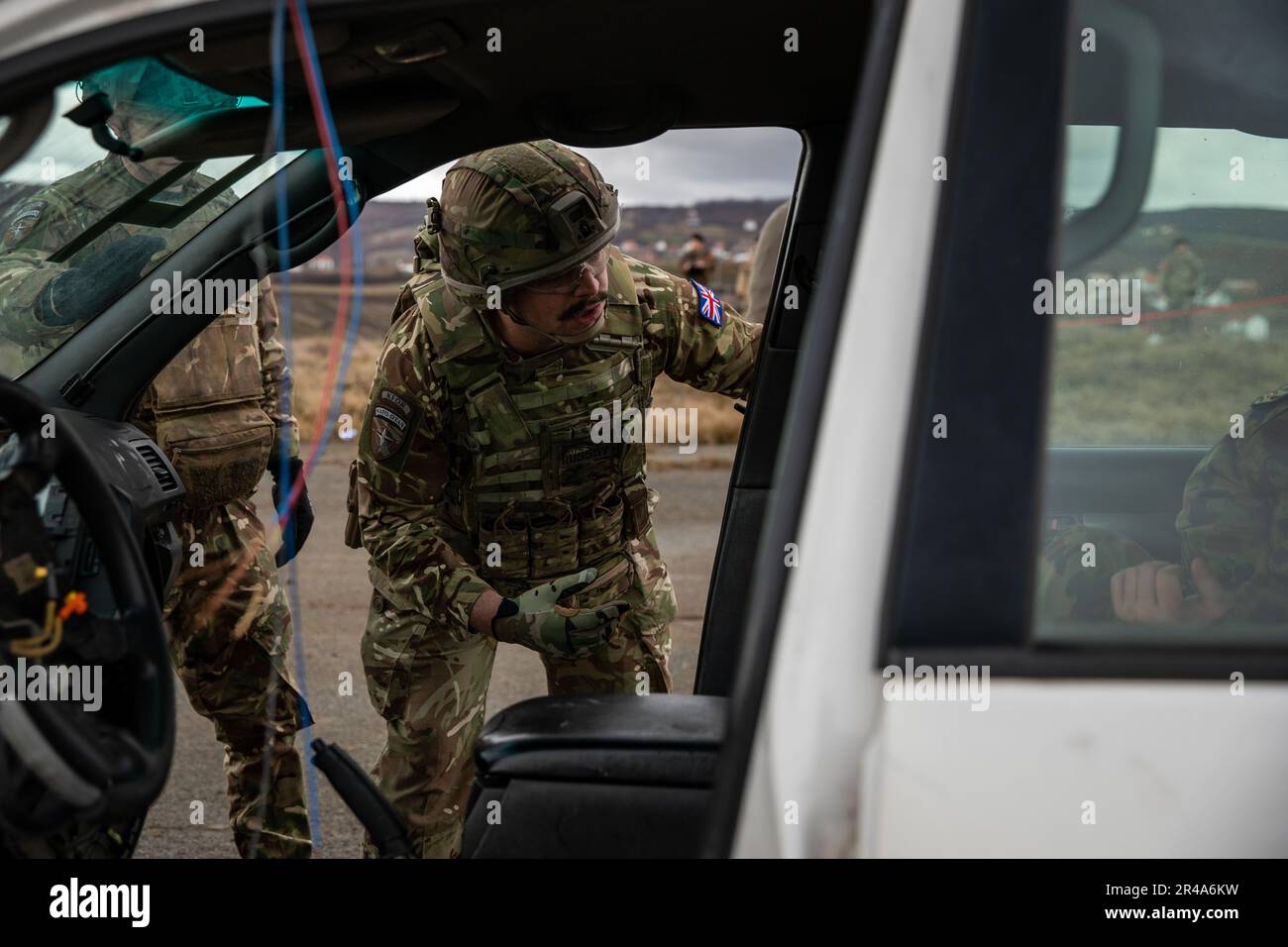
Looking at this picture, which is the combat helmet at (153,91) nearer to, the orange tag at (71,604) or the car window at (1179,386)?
the orange tag at (71,604)

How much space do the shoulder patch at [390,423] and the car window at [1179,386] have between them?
1582 mm

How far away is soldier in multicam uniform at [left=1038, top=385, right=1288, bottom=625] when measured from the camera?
1.02 metres

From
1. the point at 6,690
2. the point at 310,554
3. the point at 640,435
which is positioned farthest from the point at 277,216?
the point at 310,554

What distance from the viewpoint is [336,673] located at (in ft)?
16.0

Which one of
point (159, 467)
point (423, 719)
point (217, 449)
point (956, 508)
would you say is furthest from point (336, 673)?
point (956, 508)

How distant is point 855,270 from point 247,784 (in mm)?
2578

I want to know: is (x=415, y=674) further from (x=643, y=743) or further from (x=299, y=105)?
(x=643, y=743)

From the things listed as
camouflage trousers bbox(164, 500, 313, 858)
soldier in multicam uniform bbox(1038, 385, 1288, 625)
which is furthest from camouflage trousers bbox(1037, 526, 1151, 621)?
camouflage trousers bbox(164, 500, 313, 858)

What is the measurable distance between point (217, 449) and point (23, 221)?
1061mm

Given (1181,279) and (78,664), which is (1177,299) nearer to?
→ (1181,279)

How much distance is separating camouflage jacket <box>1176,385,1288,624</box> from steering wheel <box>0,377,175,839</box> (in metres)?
1.06

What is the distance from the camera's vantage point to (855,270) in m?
0.94

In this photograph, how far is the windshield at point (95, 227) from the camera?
6.39 ft

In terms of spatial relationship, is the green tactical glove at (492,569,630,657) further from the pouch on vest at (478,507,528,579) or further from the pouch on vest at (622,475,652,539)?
the pouch on vest at (622,475,652,539)
